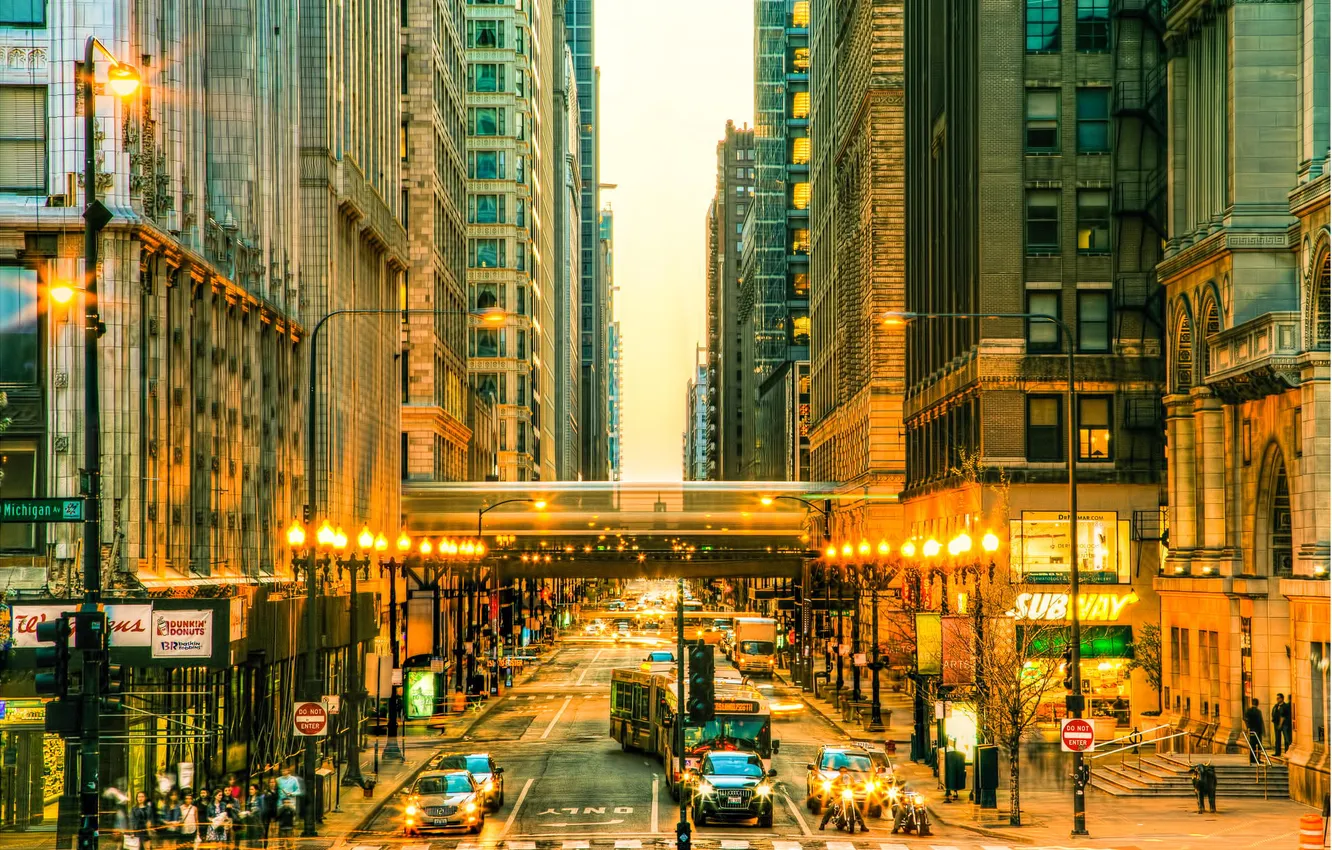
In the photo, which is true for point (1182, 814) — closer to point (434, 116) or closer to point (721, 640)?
point (434, 116)

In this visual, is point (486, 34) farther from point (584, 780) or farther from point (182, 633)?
point (182, 633)

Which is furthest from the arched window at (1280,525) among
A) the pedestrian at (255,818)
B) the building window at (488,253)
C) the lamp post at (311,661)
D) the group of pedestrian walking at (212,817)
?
the building window at (488,253)

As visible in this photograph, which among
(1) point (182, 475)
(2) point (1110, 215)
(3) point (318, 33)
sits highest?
(3) point (318, 33)

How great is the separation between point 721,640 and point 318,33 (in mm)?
74284

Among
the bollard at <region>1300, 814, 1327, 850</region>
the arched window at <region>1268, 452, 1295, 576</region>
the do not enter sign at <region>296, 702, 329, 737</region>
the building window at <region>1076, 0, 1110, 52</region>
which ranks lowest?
the bollard at <region>1300, 814, 1327, 850</region>

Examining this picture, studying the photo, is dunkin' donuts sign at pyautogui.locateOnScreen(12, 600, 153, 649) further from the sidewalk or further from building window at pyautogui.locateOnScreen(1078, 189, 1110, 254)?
building window at pyautogui.locateOnScreen(1078, 189, 1110, 254)

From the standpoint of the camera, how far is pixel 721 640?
437 feet

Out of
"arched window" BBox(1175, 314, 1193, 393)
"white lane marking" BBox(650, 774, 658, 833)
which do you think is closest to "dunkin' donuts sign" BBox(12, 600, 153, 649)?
"white lane marking" BBox(650, 774, 658, 833)

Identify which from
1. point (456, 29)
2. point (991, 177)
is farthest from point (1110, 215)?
point (456, 29)

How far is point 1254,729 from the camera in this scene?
1923 inches

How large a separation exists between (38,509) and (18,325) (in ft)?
49.6

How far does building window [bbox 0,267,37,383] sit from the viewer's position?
41062mm

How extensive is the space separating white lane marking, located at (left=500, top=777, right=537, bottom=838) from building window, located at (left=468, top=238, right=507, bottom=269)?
10943 cm

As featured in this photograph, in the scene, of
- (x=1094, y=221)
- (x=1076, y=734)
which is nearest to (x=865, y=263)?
(x=1094, y=221)
